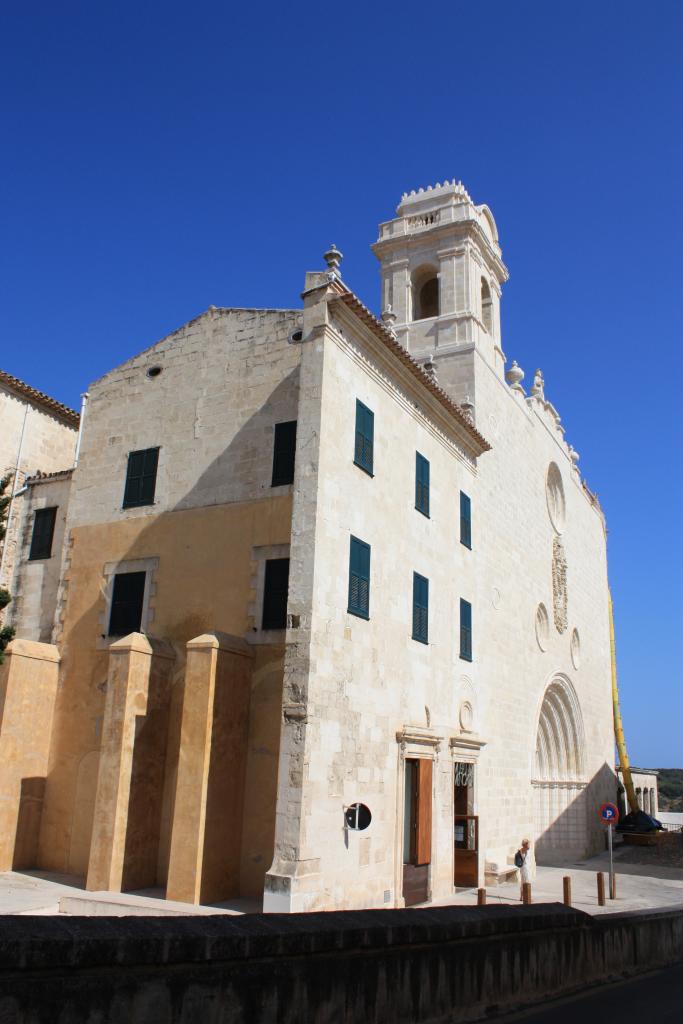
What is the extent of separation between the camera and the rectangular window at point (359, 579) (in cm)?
1438

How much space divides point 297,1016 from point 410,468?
13158 mm

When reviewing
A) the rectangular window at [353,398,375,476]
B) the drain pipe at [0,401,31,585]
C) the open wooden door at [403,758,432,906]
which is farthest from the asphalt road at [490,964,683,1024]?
the drain pipe at [0,401,31,585]

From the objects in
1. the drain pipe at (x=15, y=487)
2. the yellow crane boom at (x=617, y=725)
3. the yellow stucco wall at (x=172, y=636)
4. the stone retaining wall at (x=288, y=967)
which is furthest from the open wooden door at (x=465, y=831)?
the yellow crane boom at (x=617, y=725)

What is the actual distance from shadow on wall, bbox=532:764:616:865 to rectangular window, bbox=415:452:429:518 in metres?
13.7

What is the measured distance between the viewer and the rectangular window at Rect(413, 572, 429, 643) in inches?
664

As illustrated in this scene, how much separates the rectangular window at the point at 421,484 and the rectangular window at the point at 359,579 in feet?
9.58

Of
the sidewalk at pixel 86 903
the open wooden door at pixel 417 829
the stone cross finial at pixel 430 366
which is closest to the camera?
the sidewalk at pixel 86 903

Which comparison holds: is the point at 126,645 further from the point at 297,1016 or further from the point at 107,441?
the point at 297,1016

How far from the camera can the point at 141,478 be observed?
18125mm

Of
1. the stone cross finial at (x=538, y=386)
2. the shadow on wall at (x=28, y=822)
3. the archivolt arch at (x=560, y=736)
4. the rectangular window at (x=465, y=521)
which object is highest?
the stone cross finial at (x=538, y=386)

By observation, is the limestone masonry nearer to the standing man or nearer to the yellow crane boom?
the standing man

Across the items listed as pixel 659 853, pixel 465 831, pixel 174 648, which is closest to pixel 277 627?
pixel 174 648

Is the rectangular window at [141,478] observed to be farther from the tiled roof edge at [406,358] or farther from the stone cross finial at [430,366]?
the stone cross finial at [430,366]

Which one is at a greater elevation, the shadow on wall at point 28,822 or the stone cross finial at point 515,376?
the stone cross finial at point 515,376
